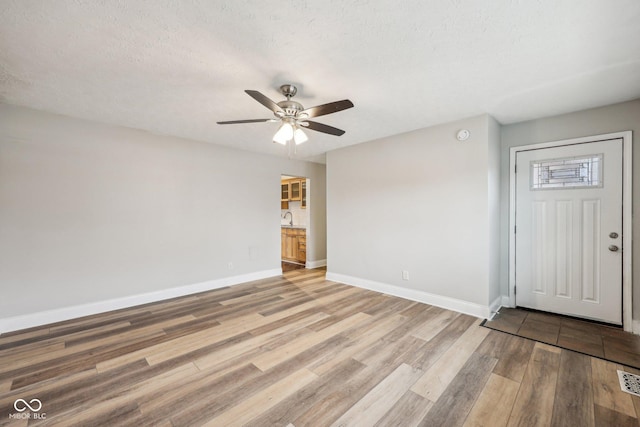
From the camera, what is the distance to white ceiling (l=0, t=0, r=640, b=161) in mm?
1600

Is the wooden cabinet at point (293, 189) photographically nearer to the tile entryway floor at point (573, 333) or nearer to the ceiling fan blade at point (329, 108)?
the ceiling fan blade at point (329, 108)

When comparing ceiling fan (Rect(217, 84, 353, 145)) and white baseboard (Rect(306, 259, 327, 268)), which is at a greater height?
ceiling fan (Rect(217, 84, 353, 145))

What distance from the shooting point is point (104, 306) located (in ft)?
11.2

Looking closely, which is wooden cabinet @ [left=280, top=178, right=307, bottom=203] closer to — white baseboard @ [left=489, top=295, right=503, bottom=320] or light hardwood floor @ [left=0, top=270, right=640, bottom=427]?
light hardwood floor @ [left=0, top=270, right=640, bottom=427]

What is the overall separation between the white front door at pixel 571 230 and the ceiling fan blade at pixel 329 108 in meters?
2.80

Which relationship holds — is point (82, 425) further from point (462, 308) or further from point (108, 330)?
point (462, 308)

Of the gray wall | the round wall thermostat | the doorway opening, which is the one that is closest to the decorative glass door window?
the gray wall

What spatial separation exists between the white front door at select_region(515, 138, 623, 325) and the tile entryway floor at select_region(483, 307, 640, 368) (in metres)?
0.19

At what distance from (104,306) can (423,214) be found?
4.47m

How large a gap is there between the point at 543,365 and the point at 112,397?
3374 mm

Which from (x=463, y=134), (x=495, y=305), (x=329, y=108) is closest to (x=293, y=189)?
(x=463, y=134)

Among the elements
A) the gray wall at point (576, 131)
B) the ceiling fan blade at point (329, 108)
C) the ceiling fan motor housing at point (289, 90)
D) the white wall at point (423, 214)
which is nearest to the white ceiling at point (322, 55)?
the ceiling fan motor housing at point (289, 90)

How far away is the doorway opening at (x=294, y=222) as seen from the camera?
20.7 ft

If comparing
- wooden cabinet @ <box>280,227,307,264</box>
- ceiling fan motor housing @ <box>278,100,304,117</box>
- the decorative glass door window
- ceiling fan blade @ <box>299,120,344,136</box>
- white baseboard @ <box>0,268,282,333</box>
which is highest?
ceiling fan motor housing @ <box>278,100,304,117</box>
